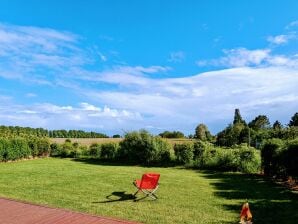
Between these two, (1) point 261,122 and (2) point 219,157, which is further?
(1) point 261,122

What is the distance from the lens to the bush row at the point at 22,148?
2694cm

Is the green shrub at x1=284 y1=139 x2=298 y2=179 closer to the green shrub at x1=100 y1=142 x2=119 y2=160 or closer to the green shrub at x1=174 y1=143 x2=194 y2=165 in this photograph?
the green shrub at x1=174 y1=143 x2=194 y2=165

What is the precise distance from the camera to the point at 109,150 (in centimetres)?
3119

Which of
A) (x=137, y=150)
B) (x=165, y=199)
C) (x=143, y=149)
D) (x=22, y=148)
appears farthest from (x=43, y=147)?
(x=165, y=199)

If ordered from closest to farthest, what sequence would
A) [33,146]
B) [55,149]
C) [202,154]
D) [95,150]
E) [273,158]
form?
[273,158]
[202,154]
[33,146]
[95,150]
[55,149]

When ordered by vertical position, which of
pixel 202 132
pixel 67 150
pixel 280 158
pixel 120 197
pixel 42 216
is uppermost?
pixel 202 132

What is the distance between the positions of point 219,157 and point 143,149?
637cm

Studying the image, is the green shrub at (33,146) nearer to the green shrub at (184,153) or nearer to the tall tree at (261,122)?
the green shrub at (184,153)

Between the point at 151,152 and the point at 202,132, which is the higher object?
the point at 202,132

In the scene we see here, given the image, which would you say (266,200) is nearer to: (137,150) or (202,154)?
(202,154)

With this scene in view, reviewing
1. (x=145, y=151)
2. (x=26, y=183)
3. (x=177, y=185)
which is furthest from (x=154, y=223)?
(x=145, y=151)

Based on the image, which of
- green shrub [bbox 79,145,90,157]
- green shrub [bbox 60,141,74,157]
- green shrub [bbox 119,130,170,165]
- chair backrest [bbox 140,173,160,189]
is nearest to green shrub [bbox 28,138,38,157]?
green shrub [bbox 60,141,74,157]

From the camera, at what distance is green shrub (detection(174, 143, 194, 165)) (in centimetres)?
2617

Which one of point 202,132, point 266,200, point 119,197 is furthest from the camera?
point 202,132
